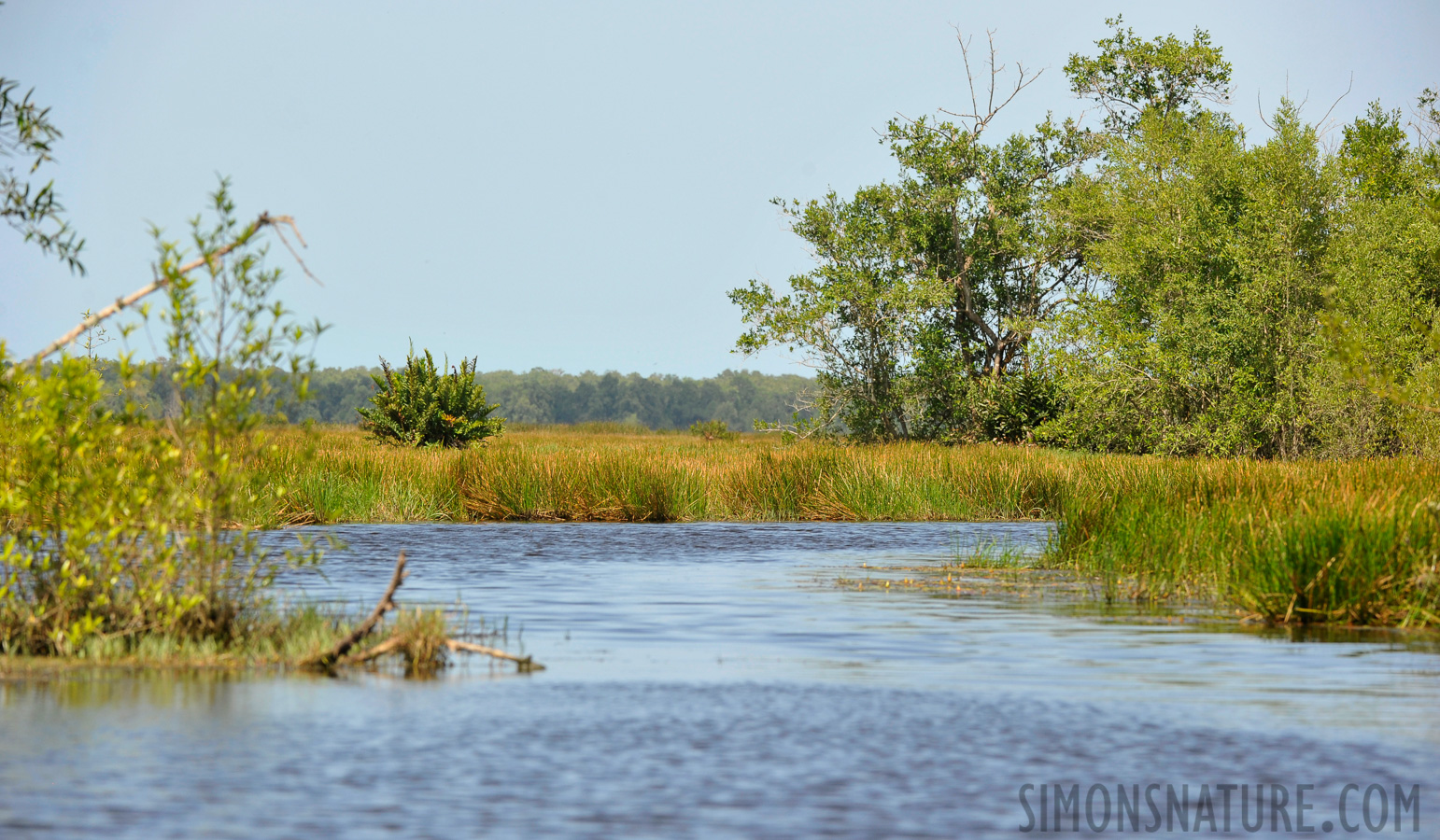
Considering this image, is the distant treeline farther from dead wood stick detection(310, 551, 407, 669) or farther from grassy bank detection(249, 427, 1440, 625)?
dead wood stick detection(310, 551, 407, 669)

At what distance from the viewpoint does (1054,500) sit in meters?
24.8

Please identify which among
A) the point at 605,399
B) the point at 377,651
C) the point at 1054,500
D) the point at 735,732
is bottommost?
the point at 735,732

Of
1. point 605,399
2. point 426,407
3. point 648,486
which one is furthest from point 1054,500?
point 605,399

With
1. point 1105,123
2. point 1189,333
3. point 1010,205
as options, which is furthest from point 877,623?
point 1105,123

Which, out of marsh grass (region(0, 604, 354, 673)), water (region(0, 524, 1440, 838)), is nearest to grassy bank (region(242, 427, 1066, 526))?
water (region(0, 524, 1440, 838))

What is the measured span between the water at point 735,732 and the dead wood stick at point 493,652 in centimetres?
14

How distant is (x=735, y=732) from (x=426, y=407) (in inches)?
1095

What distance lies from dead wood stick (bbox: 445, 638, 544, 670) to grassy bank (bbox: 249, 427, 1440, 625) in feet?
10.3

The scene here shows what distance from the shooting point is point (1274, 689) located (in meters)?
8.33

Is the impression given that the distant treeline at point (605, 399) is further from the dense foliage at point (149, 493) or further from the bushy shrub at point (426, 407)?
the dense foliage at point (149, 493)

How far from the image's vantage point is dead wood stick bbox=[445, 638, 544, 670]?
862 centimetres

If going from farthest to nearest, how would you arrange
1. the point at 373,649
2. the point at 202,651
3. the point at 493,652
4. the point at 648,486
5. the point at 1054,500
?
the point at 1054,500 → the point at 648,486 → the point at 202,651 → the point at 373,649 → the point at 493,652

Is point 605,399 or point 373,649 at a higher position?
point 605,399

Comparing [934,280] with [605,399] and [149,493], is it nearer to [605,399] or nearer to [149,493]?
[149,493]
